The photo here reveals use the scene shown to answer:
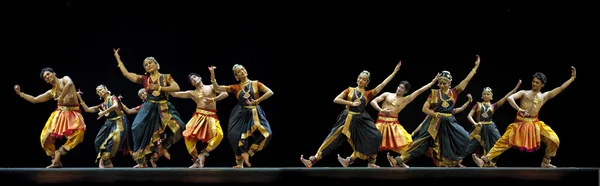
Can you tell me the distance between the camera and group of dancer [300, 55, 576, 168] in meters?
7.82

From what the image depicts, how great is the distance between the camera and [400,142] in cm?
816

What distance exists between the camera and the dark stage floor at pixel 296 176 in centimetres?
609

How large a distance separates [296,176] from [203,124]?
5.82 ft

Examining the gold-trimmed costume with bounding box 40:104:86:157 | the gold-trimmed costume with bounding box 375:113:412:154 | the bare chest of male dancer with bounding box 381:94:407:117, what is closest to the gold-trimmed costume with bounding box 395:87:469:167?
the gold-trimmed costume with bounding box 375:113:412:154

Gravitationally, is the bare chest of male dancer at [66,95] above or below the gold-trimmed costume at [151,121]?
above

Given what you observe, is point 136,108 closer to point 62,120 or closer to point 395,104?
point 62,120

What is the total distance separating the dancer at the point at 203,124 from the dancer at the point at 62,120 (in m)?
1.09

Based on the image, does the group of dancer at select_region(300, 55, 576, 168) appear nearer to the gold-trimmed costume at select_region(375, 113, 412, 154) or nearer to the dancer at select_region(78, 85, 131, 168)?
the gold-trimmed costume at select_region(375, 113, 412, 154)

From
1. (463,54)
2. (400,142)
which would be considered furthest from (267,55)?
(463,54)

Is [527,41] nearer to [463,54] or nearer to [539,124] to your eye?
[463,54]

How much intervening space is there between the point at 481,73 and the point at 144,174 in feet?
16.8

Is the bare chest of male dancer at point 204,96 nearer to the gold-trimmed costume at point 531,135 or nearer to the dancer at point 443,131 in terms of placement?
the dancer at point 443,131

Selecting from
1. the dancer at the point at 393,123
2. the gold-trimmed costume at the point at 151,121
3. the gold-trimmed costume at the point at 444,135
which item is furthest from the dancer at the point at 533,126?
the gold-trimmed costume at the point at 151,121

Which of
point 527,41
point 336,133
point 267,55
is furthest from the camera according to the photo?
point 527,41
